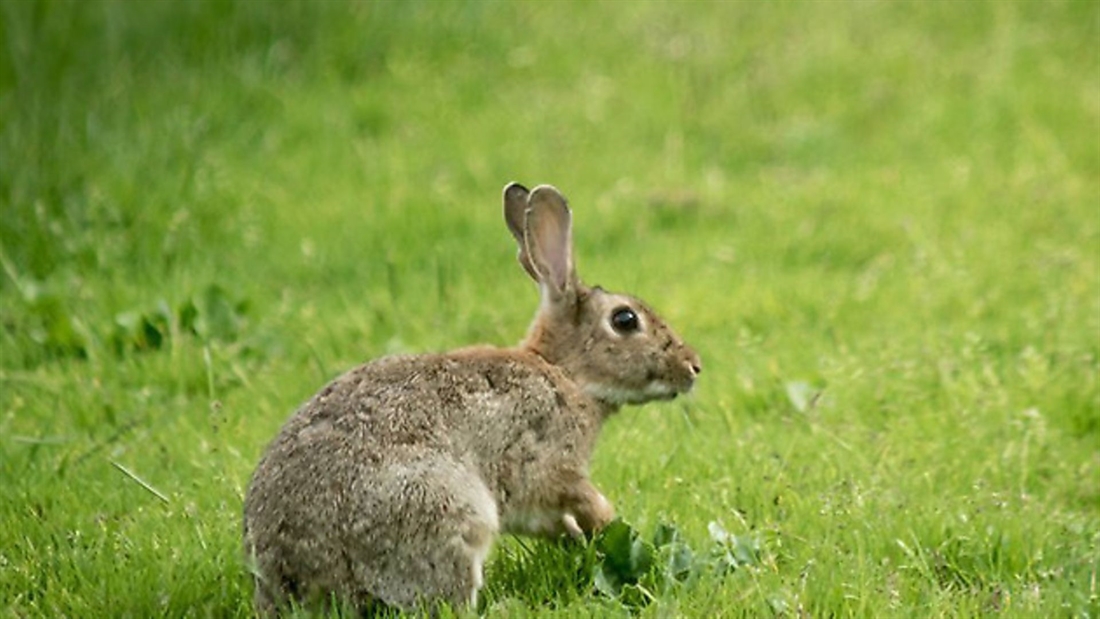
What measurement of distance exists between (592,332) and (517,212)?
2.02ft

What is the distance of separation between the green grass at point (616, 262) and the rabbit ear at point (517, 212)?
1.01 m

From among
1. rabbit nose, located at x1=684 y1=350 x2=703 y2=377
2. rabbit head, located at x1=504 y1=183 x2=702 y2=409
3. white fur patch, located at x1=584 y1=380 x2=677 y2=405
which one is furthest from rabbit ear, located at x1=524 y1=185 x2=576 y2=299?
rabbit nose, located at x1=684 y1=350 x2=703 y2=377

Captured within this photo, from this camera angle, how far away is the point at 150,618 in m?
6.39

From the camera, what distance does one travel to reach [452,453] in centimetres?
616

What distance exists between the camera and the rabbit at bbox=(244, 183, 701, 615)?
232 inches

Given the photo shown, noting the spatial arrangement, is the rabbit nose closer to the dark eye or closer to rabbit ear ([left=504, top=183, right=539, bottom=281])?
the dark eye

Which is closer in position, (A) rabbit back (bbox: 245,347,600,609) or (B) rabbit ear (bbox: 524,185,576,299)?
(A) rabbit back (bbox: 245,347,600,609)

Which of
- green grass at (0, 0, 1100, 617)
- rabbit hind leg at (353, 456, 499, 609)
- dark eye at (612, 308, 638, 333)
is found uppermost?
dark eye at (612, 308, 638, 333)

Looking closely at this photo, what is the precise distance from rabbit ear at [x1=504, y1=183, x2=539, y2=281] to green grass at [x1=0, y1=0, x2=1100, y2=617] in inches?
39.6

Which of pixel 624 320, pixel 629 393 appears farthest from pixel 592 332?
pixel 629 393

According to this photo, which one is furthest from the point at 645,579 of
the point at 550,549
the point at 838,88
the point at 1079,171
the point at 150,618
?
the point at 838,88

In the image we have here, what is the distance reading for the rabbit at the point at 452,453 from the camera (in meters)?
5.89

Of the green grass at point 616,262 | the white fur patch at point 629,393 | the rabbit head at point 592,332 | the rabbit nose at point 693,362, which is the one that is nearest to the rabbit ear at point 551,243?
the rabbit head at point 592,332

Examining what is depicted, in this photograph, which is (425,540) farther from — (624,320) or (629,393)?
(624,320)
